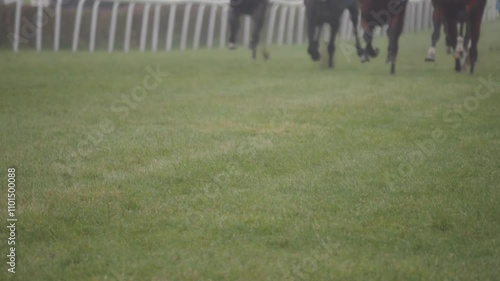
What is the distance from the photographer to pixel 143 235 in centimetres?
450

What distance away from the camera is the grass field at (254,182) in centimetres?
409

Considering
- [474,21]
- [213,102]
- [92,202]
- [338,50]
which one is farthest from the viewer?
[338,50]

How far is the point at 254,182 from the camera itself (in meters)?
5.70

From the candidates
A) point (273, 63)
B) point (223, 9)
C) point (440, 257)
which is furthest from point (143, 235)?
point (223, 9)

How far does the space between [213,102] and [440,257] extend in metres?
6.13

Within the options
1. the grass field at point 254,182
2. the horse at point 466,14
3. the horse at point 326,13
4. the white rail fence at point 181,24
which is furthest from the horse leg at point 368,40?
the white rail fence at point 181,24

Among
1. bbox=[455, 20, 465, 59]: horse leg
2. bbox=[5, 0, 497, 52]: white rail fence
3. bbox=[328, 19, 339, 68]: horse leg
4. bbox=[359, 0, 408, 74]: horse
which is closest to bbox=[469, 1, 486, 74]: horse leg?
bbox=[455, 20, 465, 59]: horse leg

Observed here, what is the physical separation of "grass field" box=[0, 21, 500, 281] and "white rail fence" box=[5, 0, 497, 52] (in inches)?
423

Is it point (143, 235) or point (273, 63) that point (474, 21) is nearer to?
point (273, 63)

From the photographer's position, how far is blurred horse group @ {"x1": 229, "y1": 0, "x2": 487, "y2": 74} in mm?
12594

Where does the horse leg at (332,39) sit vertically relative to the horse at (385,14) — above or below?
below

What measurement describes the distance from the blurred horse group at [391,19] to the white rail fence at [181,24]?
25.7 feet

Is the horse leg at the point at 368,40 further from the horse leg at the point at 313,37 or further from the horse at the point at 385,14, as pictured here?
the horse leg at the point at 313,37

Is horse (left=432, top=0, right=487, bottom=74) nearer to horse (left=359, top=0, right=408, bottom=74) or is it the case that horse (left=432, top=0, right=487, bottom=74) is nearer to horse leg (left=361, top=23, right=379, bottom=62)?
horse (left=359, top=0, right=408, bottom=74)
